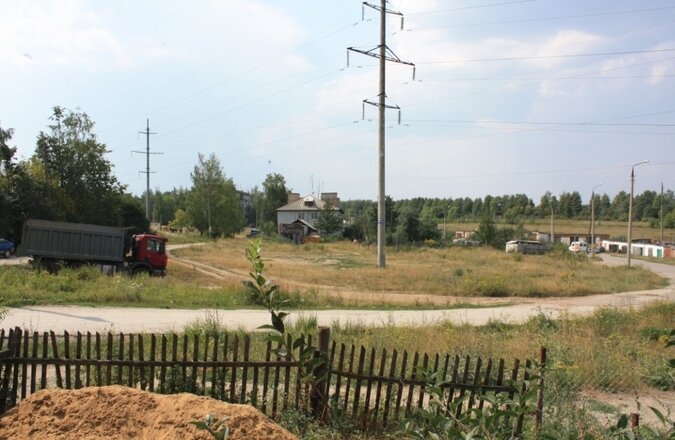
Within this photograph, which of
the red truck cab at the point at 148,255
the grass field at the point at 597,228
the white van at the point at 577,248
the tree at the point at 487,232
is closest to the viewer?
the red truck cab at the point at 148,255

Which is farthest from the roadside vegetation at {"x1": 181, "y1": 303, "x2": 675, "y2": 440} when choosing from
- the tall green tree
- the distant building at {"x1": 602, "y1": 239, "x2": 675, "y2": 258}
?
the tall green tree

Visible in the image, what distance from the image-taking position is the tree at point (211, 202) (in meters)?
89.2

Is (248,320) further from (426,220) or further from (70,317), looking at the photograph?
(426,220)

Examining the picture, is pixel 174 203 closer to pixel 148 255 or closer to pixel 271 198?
pixel 271 198

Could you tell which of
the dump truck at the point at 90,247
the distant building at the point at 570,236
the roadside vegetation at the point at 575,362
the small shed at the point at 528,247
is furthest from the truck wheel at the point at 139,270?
the distant building at the point at 570,236

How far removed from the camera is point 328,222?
8888cm

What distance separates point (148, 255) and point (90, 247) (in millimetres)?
2858

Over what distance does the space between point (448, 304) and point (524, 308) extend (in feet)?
9.35

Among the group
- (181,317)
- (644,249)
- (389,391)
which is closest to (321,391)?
(389,391)

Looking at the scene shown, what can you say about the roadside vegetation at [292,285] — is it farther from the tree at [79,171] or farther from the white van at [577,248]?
the white van at [577,248]

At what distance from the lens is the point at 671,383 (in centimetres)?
859

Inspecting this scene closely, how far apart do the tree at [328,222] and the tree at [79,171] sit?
150 ft

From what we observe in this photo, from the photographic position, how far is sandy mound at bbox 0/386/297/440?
4.38 m

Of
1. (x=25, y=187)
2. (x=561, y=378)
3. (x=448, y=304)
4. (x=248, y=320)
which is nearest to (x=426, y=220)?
(x=25, y=187)
